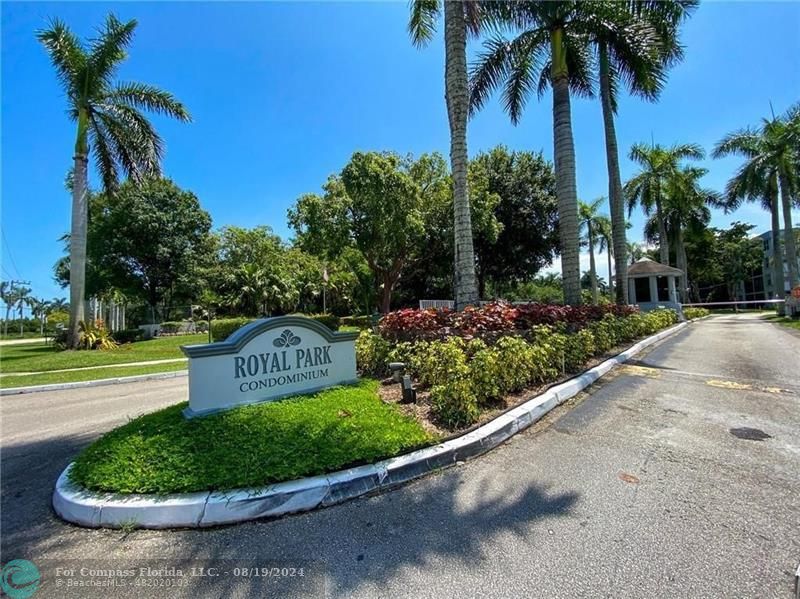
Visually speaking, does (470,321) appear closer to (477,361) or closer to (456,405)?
(477,361)

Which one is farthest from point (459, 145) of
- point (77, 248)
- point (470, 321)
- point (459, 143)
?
point (77, 248)

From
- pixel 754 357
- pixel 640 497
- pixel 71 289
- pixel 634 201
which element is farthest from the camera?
pixel 634 201

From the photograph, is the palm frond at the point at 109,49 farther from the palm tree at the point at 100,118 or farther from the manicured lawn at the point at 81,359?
the manicured lawn at the point at 81,359

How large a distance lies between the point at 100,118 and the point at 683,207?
37215 mm

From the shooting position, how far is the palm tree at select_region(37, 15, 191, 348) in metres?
13.8

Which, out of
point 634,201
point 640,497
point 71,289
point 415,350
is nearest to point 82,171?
point 71,289

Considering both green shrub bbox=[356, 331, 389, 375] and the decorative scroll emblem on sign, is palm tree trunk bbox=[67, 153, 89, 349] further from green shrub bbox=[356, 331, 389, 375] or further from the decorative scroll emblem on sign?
the decorative scroll emblem on sign

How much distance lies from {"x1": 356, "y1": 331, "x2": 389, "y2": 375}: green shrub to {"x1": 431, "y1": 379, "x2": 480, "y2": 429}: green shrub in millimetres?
2348

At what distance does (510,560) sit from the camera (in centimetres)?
227

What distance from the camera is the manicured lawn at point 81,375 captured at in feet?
28.8

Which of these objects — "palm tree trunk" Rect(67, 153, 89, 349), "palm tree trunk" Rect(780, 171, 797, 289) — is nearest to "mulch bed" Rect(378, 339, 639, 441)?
"palm tree trunk" Rect(67, 153, 89, 349)

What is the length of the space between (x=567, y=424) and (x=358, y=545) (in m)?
3.00

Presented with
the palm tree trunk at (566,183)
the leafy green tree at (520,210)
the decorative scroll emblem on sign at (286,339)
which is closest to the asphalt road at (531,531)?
the decorative scroll emblem on sign at (286,339)

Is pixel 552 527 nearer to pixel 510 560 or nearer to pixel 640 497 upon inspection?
pixel 510 560
